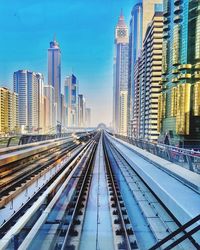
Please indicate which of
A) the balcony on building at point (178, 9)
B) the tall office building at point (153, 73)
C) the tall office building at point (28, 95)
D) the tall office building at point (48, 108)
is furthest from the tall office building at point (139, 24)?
the balcony on building at point (178, 9)

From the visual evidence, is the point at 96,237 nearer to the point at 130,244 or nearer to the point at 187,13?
the point at 130,244

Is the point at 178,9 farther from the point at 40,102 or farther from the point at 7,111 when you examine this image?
the point at 40,102

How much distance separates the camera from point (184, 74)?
47062 mm

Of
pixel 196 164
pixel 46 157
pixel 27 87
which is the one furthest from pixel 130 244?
pixel 27 87

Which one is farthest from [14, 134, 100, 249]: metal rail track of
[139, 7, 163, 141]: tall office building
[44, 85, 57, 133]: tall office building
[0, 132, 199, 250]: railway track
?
[44, 85, 57, 133]: tall office building

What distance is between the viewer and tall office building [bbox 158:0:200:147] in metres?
45.2

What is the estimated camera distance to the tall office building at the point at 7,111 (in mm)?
66812

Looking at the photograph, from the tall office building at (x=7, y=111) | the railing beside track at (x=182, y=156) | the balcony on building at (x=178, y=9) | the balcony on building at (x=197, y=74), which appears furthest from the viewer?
the tall office building at (x=7, y=111)

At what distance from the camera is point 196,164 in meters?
7.42

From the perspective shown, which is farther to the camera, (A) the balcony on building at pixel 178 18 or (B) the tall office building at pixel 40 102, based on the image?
(B) the tall office building at pixel 40 102

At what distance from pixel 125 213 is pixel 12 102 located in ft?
248

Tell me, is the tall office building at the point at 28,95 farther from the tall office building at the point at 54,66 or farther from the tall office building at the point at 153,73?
the tall office building at the point at 54,66

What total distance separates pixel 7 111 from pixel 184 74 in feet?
165

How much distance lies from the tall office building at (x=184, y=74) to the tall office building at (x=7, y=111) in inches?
1636
